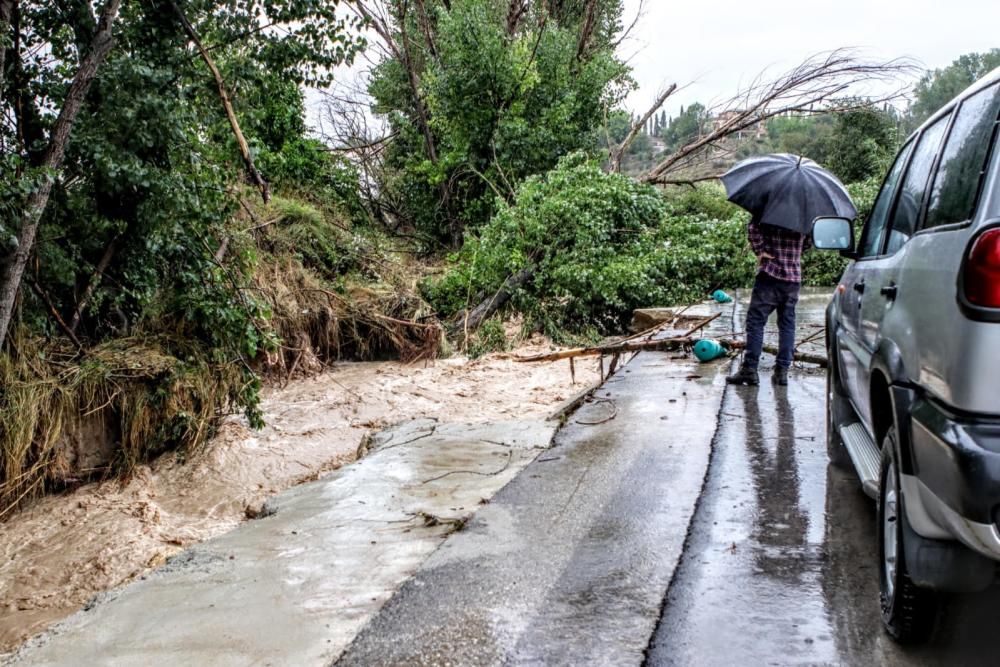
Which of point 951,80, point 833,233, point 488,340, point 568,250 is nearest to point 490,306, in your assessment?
point 488,340

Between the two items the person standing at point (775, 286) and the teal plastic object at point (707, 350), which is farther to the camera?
the teal plastic object at point (707, 350)

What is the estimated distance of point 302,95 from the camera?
1573 cm

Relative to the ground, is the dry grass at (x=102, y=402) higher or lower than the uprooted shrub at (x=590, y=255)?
lower

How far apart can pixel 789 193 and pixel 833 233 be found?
7.51 ft

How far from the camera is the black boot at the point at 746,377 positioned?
7.25m

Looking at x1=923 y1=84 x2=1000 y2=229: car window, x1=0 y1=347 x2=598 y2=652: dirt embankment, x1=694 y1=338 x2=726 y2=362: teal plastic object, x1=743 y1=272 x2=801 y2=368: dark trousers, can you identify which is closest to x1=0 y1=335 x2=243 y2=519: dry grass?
x1=0 y1=347 x2=598 y2=652: dirt embankment

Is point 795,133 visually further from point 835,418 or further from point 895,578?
point 895,578

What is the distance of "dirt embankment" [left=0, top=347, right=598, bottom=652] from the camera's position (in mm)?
5449

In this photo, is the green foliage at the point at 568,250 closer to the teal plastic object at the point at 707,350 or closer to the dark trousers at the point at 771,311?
the teal plastic object at the point at 707,350

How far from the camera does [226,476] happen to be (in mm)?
7723

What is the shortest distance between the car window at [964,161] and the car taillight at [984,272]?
0.82ft

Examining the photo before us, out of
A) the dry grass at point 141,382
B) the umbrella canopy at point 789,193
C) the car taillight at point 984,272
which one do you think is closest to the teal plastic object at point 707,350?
the umbrella canopy at point 789,193

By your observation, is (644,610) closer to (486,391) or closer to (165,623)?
(165,623)

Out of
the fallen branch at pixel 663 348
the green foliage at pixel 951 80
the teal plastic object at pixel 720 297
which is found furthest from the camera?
the green foliage at pixel 951 80
